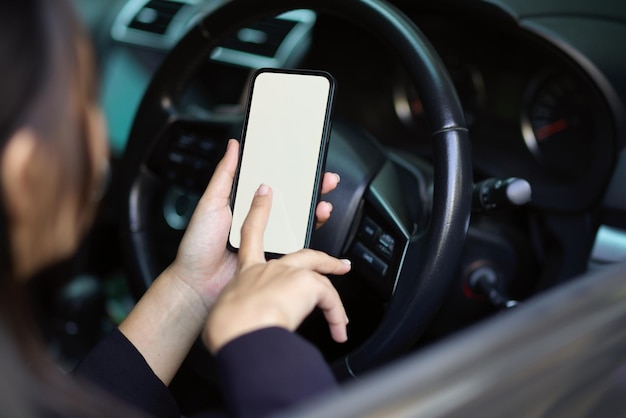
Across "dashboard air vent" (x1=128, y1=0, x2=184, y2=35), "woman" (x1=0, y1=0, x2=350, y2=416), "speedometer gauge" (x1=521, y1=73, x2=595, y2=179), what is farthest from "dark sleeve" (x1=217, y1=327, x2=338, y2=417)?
"dashboard air vent" (x1=128, y1=0, x2=184, y2=35)

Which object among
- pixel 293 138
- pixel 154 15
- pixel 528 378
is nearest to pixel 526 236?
pixel 293 138

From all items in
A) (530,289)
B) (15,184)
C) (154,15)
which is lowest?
(530,289)

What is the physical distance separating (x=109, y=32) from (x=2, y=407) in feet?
5.67

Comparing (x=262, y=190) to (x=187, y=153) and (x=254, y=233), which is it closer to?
(x=254, y=233)

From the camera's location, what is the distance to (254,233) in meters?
0.67

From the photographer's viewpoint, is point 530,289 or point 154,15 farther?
point 154,15

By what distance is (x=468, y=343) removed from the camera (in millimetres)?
460

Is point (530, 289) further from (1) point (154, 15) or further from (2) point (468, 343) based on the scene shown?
(1) point (154, 15)

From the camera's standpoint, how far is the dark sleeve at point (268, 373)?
523 mm

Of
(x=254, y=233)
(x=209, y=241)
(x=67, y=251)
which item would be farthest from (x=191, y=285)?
(x=67, y=251)

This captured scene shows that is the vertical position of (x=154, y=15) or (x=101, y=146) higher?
(x=101, y=146)

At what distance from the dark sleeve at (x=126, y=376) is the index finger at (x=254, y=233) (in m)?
0.19

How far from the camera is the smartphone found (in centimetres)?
77

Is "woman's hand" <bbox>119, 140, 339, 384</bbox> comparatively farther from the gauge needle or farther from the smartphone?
the gauge needle
